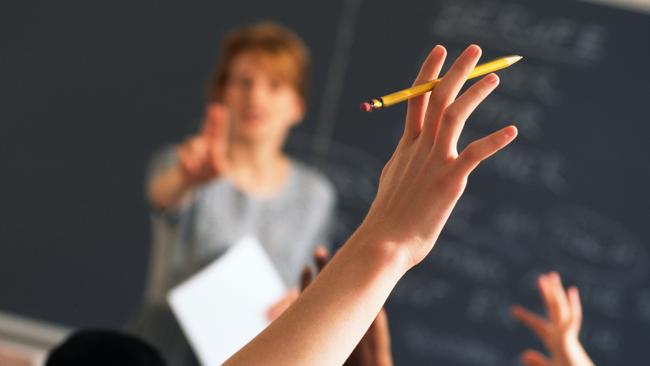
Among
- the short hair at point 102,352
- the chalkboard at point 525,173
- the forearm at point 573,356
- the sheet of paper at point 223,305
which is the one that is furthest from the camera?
the chalkboard at point 525,173

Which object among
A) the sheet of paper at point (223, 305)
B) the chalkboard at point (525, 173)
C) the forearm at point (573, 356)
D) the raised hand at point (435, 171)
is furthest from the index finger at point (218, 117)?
the raised hand at point (435, 171)

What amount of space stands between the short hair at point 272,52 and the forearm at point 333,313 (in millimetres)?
2498

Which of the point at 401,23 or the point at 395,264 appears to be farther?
the point at 401,23

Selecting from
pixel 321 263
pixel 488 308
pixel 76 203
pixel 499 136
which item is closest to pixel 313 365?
pixel 499 136

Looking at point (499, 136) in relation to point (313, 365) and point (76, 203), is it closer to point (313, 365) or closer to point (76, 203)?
point (313, 365)

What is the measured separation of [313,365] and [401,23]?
2.57 m

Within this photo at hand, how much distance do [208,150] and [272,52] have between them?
648mm

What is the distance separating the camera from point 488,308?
10.2 feet

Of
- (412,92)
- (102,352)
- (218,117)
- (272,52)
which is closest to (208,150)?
(218,117)

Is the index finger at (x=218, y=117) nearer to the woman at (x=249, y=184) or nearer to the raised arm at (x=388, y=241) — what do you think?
the woman at (x=249, y=184)

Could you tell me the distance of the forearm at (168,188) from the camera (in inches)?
124

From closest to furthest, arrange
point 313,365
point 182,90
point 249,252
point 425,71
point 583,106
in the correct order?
point 313,365
point 425,71
point 249,252
point 583,106
point 182,90

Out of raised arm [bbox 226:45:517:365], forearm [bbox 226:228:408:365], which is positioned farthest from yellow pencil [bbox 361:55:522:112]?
forearm [bbox 226:228:408:365]

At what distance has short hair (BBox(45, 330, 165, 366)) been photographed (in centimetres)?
121
